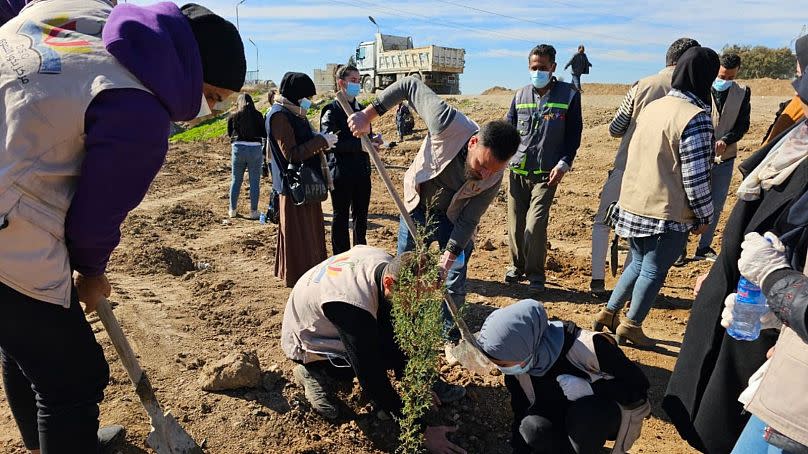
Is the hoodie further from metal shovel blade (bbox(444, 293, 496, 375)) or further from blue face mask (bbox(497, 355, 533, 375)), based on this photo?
blue face mask (bbox(497, 355, 533, 375))

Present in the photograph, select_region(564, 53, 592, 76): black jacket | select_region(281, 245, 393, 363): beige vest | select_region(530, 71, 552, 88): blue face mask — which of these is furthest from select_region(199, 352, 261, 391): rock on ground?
select_region(564, 53, 592, 76): black jacket

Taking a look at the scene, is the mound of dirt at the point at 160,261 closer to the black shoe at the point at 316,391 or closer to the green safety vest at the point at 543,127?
the black shoe at the point at 316,391

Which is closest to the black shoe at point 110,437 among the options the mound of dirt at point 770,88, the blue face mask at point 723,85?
the blue face mask at point 723,85

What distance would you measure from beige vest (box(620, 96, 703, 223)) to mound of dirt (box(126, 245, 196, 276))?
162 inches

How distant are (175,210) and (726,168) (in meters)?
6.68

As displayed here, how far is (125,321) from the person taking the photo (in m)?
3.95

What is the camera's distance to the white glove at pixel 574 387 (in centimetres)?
253

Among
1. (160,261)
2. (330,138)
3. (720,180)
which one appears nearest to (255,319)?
(330,138)

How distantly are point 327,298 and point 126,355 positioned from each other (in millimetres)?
876

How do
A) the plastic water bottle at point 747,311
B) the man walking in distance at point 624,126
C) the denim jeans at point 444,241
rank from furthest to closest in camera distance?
the man walking in distance at point 624,126
the denim jeans at point 444,241
the plastic water bottle at point 747,311

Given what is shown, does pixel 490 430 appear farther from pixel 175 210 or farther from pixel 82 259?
pixel 175 210

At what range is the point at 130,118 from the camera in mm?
1571

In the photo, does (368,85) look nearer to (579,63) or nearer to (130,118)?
(579,63)

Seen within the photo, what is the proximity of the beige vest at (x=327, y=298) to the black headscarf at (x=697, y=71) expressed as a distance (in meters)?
2.10
